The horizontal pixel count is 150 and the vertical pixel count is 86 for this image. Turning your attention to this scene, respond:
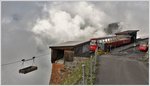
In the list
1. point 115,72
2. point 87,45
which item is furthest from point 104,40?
point 115,72

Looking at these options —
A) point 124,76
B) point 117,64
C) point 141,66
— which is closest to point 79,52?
point 117,64

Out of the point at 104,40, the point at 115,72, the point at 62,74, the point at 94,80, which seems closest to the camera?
the point at 94,80

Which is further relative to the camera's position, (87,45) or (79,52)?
(87,45)

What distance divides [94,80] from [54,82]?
1019 centimetres

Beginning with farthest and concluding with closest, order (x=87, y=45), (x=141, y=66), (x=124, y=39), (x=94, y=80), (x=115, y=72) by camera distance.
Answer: (x=124, y=39) → (x=87, y=45) → (x=141, y=66) → (x=115, y=72) → (x=94, y=80)

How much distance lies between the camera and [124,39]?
36.2m

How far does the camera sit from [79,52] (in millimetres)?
27078

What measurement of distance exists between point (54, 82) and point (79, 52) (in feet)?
14.3

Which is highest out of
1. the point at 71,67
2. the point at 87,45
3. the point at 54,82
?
the point at 87,45

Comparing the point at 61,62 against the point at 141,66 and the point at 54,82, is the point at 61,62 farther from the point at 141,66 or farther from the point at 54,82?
the point at 141,66

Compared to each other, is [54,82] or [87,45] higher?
[87,45]

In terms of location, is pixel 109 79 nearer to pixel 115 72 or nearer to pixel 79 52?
pixel 115 72

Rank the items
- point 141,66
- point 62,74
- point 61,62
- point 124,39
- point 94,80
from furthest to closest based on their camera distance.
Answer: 1. point 124,39
2. point 61,62
3. point 62,74
4. point 141,66
5. point 94,80

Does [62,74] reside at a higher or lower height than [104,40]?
lower
